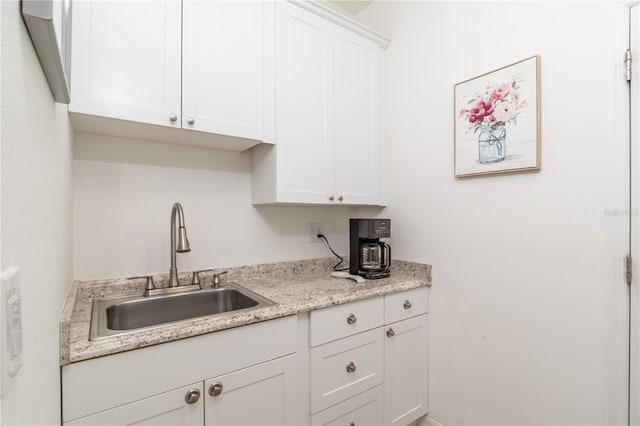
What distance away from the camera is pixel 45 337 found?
2.01ft

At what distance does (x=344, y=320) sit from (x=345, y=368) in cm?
23

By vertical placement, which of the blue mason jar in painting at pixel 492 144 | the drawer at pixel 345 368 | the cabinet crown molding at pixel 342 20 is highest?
the cabinet crown molding at pixel 342 20

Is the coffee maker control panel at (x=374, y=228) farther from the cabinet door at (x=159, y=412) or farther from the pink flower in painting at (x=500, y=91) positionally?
the cabinet door at (x=159, y=412)

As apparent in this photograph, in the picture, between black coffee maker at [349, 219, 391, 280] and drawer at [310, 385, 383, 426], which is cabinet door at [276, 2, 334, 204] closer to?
black coffee maker at [349, 219, 391, 280]

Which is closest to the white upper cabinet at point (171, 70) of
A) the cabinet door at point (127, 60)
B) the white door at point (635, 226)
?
the cabinet door at point (127, 60)

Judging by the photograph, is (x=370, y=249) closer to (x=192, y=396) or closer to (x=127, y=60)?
(x=192, y=396)

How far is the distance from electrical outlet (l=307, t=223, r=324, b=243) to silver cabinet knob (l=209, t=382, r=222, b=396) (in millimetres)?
1158

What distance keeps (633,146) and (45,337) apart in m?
1.88

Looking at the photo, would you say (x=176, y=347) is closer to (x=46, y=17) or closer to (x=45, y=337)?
(x=45, y=337)

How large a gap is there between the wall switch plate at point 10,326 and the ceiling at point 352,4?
251 centimetres

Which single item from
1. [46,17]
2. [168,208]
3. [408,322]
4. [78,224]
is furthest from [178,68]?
[408,322]

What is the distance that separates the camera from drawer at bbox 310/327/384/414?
1.38 m

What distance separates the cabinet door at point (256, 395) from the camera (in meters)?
1.10

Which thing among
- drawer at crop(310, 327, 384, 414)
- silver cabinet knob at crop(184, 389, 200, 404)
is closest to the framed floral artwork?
drawer at crop(310, 327, 384, 414)
